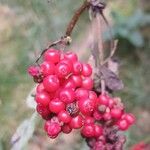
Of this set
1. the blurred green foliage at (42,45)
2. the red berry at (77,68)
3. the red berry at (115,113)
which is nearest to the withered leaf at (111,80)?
the red berry at (115,113)

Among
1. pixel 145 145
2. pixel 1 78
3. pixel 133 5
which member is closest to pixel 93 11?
pixel 145 145

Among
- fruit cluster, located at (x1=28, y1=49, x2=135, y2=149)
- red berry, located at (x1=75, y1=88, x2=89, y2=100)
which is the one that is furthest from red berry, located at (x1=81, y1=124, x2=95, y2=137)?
red berry, located at (x1=75, y1=88, x2=89, y2=100)

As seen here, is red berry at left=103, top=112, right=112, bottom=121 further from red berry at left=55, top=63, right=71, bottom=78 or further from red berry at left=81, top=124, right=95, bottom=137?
red berry at left=55, top=63, right=71, bottom=78

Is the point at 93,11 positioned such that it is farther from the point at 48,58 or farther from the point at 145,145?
the point at 145,145

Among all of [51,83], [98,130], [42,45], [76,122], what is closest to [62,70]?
[51,83]

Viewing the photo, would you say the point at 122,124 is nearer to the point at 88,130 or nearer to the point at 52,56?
the point at 88,130

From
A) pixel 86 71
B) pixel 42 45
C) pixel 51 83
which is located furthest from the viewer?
pixel 42 45
